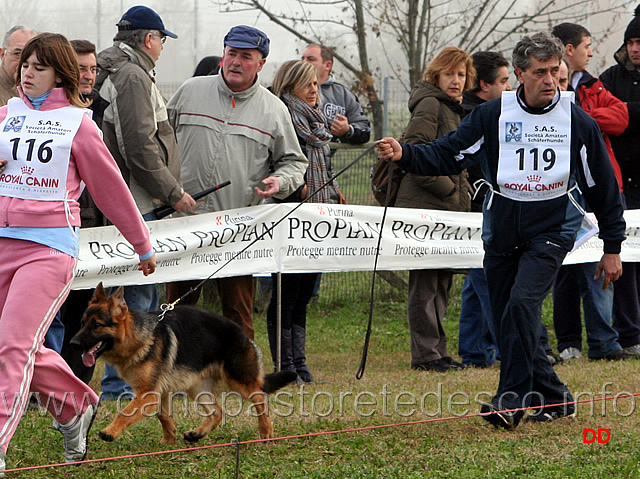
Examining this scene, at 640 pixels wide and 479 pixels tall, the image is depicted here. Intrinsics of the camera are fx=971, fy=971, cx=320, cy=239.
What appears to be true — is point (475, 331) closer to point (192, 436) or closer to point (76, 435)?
point (192, 436)

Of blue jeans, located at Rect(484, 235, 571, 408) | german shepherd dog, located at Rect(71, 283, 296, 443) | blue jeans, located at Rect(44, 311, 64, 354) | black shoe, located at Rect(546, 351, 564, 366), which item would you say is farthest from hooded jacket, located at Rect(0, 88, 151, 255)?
black shoe, located at Rect(546, 351, 564, 366)

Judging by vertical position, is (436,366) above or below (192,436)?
below

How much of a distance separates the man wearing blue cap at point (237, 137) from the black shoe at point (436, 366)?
1776 mm

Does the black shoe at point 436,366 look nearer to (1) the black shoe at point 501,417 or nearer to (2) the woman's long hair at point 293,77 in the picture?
(1) the black shoe at point 501,417

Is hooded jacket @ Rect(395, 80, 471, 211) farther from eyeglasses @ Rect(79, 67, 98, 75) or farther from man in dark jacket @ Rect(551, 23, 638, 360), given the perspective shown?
eyeglasses @ Rect(79, 67, 98, 75)

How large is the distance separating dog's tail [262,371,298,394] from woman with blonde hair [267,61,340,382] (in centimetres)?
164

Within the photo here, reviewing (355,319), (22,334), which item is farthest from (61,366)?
(355,319)

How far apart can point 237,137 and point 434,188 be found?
1.97 metres

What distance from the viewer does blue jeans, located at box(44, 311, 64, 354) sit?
21.6 ft

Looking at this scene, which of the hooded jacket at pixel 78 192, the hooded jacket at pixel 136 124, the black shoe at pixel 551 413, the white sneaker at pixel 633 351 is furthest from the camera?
the white sneaker at pixel 633 351

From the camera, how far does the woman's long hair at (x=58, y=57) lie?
4586mm

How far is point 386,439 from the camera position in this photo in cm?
561

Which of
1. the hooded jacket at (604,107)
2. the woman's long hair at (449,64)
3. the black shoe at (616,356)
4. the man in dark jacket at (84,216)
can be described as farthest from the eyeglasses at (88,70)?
the black shoe at (616,356)

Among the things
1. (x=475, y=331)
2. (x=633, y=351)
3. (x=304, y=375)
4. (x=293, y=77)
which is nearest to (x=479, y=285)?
(x=475, y=331)
